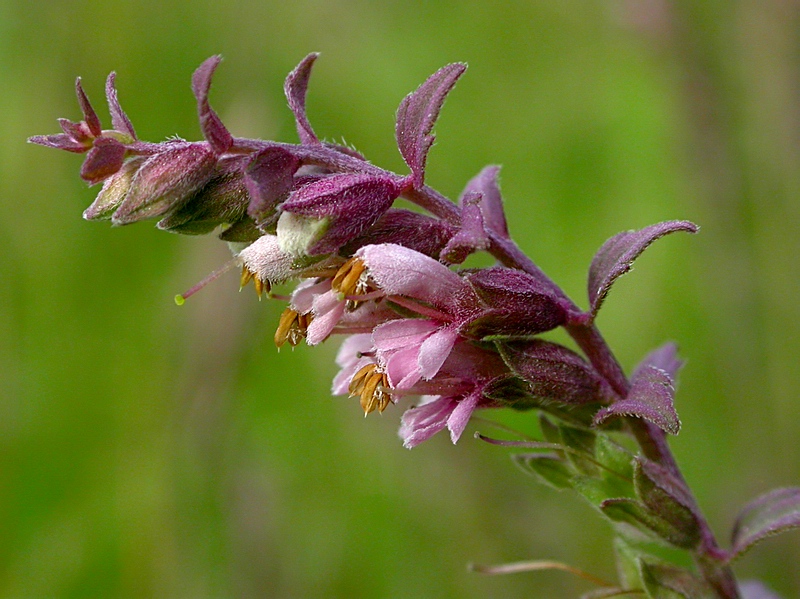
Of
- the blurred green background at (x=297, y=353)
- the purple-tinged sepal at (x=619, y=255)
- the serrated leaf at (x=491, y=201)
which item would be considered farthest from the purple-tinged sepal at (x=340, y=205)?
the blurred green background at (x=297, y=353)

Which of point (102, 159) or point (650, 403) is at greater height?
point (102, 159)

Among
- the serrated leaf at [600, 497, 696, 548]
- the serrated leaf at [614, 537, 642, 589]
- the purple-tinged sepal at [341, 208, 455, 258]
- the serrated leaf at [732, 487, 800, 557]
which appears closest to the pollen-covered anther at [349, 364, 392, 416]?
the purple-tinged sepal at [341, 208, 455, 258]

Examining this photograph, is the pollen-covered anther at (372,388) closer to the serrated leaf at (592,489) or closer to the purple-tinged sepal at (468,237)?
the purple-tinged sepal at (468,237)

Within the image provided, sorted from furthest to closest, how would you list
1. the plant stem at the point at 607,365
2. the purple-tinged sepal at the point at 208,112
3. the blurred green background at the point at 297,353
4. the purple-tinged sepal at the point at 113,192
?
the blurred green background at the point at 297,353 < the plant stem at the point at 607,365 < the purple-tinged sepal at the point at 113,192 < the purple-tinged sepal at the point at 208,112

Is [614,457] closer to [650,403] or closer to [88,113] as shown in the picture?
[650,403]

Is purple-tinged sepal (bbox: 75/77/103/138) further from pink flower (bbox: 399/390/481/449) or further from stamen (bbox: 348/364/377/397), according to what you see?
pink flower (bbox: 399/390/481/449)

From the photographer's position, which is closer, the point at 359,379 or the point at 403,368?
the point at 403,368

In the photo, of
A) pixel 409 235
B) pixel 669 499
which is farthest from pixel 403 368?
pixel 669 499
